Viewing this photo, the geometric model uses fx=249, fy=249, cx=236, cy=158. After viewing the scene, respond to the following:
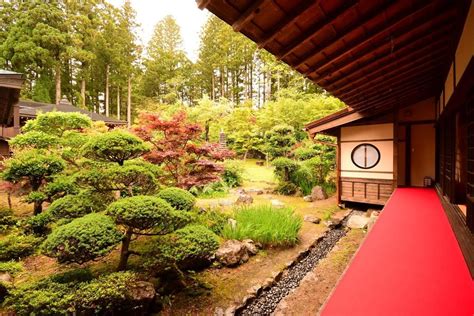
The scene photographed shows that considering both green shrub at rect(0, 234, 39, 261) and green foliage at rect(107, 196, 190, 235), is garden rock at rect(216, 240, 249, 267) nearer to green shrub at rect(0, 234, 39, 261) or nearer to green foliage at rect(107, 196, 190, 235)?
green foliage at rect(107, 196, 190, 235)

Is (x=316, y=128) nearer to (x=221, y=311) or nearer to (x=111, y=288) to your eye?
(x=221, y=311)

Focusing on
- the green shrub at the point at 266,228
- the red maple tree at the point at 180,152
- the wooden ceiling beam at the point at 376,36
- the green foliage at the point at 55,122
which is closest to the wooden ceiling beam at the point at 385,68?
the wooden ceiling beam at the point at 376,36

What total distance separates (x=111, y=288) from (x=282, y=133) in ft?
29.7

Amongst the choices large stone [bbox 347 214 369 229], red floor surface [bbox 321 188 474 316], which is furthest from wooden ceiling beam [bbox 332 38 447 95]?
large stone [bbox 347 214 369 229]

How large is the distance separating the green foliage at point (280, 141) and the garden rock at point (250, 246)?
6182 mm

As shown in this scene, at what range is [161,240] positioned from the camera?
3.42 metres

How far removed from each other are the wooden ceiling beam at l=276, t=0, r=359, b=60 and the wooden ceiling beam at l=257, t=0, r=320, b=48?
0.37 meters

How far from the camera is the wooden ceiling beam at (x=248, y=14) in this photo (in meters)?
1.85

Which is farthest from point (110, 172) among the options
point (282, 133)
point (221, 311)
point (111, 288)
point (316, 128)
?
point (282, 133)

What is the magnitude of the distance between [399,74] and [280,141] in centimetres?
623

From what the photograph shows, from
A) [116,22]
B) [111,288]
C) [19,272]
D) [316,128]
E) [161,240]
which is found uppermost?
[116,22]

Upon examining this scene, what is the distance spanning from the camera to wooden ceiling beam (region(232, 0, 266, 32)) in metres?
1.85

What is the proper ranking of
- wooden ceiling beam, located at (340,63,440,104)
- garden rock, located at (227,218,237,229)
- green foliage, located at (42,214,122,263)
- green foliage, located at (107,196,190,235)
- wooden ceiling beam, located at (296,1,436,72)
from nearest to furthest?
wooden ceiling beam, located at (296,1,436,72), green foliage, located at (42,214,122,263), green foliage, located at (107,196,190,235), wooden ceiling beam, located at (340,63,440,104), garden rock, located at (227,218,237,229)

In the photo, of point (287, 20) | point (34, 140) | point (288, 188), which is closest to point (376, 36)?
point (287, 20)
